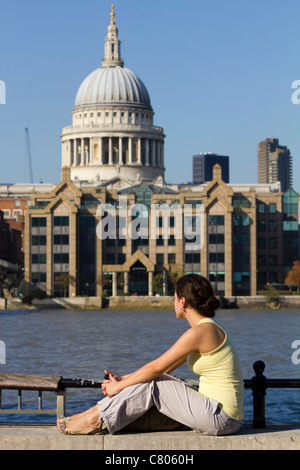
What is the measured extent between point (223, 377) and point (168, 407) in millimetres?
621

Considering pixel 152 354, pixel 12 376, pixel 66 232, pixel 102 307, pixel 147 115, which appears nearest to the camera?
pixel 12 376

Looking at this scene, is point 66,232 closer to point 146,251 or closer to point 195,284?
point 146,251

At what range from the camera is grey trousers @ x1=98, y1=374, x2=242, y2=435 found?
10.5m

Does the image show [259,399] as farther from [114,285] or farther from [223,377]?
[114,285]

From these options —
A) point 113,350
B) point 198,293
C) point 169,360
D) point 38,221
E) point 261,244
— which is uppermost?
point 38,221

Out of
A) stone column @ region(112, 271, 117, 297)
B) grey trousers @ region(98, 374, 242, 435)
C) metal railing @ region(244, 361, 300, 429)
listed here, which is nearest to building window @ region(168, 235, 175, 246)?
stone column @ region(112, 271, 117, 297)

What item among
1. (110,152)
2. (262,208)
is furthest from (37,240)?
(110,152)

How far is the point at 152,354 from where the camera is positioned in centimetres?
4034

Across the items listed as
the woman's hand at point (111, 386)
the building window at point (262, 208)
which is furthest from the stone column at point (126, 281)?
the woman's hand at point (111, 386)

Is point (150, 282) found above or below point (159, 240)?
below

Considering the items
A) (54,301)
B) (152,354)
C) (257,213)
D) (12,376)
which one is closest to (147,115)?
(257,213)

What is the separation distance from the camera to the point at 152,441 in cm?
1038

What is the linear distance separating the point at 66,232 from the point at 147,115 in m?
50.1

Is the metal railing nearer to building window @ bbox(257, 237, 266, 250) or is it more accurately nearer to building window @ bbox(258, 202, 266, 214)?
building window @ bbox(257, 237, 266, 250)
